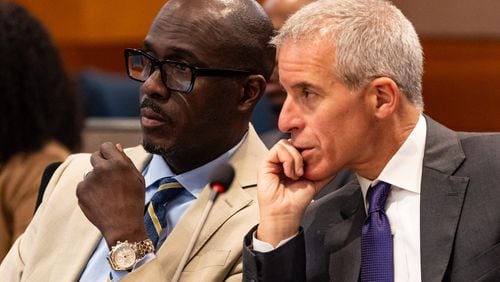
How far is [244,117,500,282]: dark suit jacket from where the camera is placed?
198cm

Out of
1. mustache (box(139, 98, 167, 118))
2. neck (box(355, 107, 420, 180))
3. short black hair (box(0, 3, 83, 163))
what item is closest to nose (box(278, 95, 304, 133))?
neck (box(355, 107, 420, 180))

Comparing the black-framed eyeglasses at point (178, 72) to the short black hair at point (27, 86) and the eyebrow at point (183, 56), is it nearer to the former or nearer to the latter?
the eyebrow at point (183, 56)

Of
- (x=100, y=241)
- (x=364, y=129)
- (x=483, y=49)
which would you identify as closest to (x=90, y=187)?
(x=100, y=241)

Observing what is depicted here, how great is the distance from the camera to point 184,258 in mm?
2195

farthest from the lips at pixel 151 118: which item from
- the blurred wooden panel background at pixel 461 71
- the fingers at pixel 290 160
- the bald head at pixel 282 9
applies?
the blurred wooden panel background at pixel 461 71

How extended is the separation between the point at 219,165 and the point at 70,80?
1.36m

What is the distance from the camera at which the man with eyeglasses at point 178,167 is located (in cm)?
225

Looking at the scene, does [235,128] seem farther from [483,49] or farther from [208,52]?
[483,49]

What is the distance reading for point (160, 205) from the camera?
94.9 inches

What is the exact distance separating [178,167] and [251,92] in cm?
24

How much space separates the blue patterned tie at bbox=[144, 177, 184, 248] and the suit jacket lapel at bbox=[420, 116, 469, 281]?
0.61 metres

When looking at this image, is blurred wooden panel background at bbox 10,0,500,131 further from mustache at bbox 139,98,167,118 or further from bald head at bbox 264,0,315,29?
mustache at bbox 139,98,167,118

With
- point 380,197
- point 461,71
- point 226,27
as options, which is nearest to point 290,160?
point 380,197

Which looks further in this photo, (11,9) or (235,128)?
(11,9)
